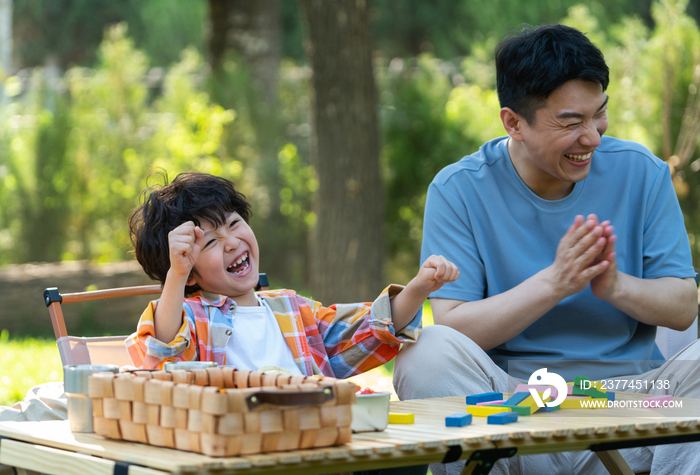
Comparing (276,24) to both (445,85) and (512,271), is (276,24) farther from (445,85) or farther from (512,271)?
(512,271)

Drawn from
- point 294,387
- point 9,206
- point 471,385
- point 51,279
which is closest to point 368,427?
point 294,387

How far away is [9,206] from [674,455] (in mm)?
7847

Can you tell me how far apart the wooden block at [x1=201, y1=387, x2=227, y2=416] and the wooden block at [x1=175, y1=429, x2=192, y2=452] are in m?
0.08

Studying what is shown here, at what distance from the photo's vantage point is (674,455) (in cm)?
212

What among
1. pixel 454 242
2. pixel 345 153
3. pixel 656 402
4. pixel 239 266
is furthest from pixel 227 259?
pixel 345 153

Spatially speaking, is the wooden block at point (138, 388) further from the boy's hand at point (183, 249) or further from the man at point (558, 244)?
the man at point (558, 244)

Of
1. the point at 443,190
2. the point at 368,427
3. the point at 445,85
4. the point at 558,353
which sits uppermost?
the point at 445,85

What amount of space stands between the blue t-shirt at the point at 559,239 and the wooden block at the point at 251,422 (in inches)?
52.7

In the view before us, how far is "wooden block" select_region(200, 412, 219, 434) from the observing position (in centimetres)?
133

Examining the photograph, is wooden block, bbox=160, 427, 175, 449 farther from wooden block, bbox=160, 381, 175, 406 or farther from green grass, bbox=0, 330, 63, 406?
green grass, bbox=0, 330, 63, 406

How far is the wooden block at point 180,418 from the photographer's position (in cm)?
141

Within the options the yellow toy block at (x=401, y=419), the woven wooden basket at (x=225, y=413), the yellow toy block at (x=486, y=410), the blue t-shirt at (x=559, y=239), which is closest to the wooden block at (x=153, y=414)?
the woven wooden basket at (x=225, y=413)

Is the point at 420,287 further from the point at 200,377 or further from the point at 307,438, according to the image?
the point at 307,438

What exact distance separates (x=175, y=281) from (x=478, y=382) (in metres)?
0.89
